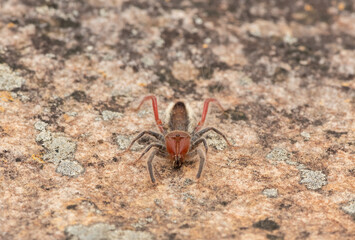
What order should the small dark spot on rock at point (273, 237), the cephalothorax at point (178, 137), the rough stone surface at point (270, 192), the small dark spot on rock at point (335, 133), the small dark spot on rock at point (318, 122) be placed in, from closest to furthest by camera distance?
the small dark spot on rock at point (273, 237)
the rough stone surface at point (270, 192)
the cephalothorax at point (178, 137)
the small dark spot on rock at point (335, 133)
the small dark spot on rock at point (318, 122)

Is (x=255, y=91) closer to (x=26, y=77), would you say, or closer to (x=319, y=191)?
(x=319, y=191)

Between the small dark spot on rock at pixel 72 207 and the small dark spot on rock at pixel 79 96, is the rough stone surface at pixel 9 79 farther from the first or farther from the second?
the small dark spot on rock at pixel 72 207

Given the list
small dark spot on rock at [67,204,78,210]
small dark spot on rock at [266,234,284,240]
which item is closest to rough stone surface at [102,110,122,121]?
small dark spot on rock at [67,204,78,210]

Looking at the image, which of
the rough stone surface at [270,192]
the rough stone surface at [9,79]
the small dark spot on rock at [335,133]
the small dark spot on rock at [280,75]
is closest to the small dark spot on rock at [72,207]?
the rough stone surface at [270,192]

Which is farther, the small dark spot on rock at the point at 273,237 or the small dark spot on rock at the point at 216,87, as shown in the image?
the small dark spot on rock at the point at 216,87

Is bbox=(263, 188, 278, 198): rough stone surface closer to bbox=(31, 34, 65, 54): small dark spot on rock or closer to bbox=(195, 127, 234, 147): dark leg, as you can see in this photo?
bbox=(195, 127, 234, 147): dark leg

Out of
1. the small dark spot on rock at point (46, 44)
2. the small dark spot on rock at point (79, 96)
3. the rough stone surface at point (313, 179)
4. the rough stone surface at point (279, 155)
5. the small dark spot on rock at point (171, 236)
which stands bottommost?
the small dark spot on rock at point (171, 236)
